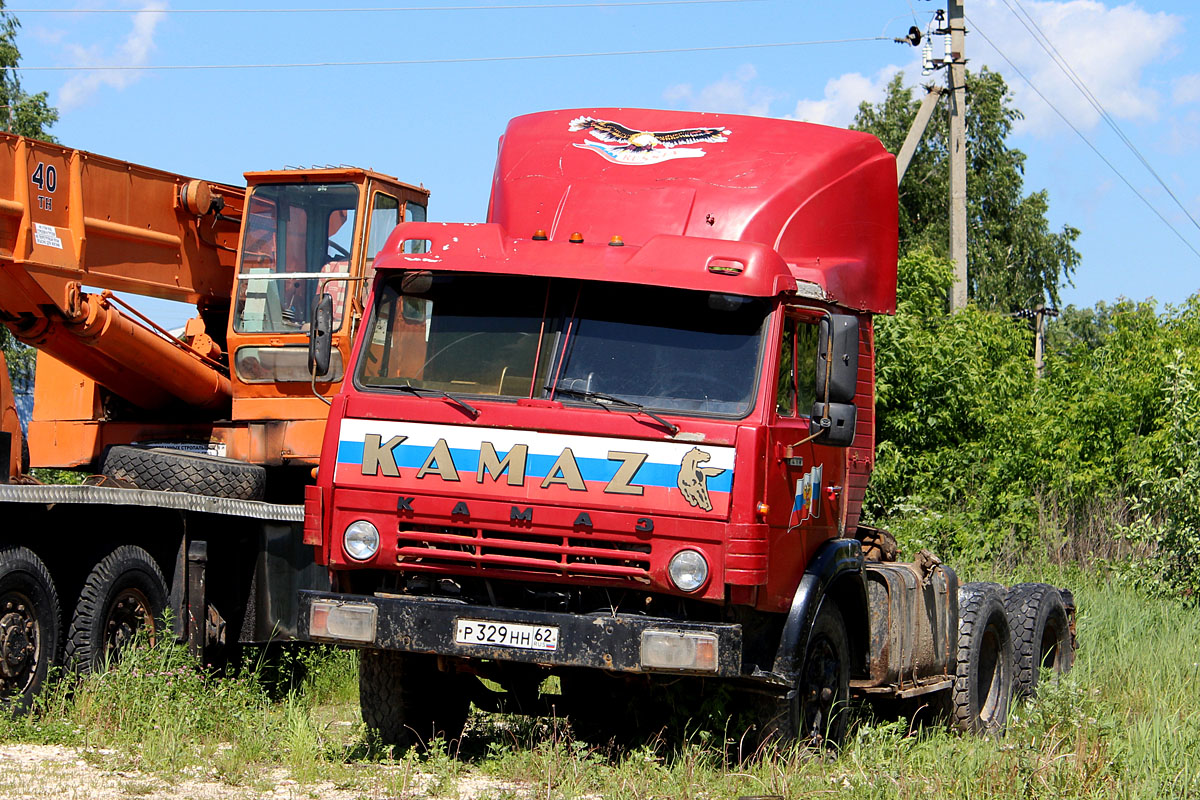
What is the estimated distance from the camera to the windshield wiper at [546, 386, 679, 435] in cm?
667

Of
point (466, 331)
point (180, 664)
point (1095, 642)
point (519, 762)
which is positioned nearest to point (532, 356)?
point (466, 331)

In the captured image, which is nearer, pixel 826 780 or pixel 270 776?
pixel 826 780

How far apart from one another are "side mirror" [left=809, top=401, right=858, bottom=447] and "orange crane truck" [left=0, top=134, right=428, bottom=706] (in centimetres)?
289

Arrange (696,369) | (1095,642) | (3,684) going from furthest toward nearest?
(1095,642), (3,684), (696,369)

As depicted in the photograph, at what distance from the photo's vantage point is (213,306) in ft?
37.2

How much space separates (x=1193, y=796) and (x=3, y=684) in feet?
19.7

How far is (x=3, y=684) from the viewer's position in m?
7.89

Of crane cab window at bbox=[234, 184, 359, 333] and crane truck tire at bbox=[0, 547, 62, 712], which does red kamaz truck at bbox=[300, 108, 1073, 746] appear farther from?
crane cab window at bbox=[234, 184, 359, 333]

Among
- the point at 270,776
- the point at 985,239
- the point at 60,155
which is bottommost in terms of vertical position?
the point at 270,776

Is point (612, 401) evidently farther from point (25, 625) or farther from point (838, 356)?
point (25, 625)

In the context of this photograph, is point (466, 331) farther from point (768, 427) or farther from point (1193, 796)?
point (1193, 796)

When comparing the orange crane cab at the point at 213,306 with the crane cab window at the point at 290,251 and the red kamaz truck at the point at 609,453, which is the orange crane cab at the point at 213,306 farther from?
the red kamaz truck at the point at 609,453

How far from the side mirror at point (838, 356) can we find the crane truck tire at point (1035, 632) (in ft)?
12.3

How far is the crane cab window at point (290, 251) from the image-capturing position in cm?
1066
